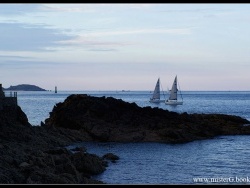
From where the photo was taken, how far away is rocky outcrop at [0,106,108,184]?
56.0 feet

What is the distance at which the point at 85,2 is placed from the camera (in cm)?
239

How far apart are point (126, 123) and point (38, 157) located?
2224cm

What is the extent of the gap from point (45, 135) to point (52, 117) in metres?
12.9

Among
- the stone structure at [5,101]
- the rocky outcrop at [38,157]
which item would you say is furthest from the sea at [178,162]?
the stone structure at [5,101]

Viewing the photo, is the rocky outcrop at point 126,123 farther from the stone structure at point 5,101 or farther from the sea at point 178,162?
the stone structure at point 5,101

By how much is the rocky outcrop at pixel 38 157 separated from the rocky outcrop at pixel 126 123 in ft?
10.8

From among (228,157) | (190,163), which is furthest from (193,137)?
(190,163)

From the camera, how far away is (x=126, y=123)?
4300 centimetres

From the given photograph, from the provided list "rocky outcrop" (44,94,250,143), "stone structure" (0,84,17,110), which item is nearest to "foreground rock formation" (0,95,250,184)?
"rocky outcrop" (44,94,250,143)

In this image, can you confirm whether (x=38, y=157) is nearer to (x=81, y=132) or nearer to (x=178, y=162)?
(x=178, y=162)

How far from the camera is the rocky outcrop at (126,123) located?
1585 inches

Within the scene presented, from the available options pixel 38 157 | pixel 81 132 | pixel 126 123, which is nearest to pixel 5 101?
pixel 81 132

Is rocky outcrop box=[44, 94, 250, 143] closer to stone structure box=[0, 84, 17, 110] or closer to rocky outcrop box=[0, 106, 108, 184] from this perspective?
rocky outcrop box=[0, 106, 108, 184]

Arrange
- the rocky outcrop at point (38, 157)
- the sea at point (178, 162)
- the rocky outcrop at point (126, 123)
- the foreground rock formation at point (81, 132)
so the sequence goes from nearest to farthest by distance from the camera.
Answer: the rocky outcrop at point (38, 157) < the foreground rock formation at point (81, 132) < the sea at point (178, 162) < the rocky outcrop at point (126, 123)
